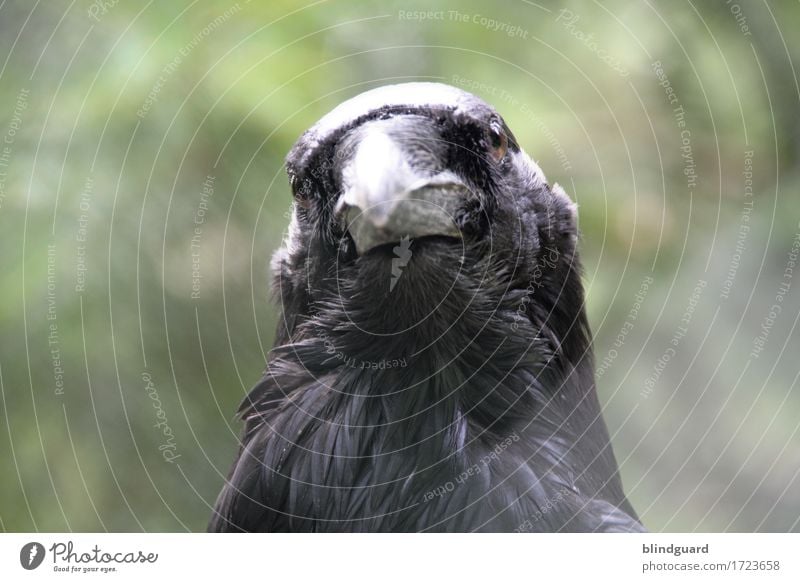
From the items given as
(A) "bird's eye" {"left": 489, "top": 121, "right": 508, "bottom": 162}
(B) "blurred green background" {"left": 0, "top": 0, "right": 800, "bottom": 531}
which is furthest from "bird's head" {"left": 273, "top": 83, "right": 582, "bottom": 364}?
(B) "blurred green background" {"left": 0, "top": 0, "right": 800, "bottom": 531}

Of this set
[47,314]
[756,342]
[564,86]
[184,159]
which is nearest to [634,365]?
[756,342]

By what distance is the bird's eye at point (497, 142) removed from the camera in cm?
130

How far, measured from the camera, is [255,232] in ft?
6.29

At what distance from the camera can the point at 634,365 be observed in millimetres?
2104

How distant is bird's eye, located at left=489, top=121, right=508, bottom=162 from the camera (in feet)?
4.27
